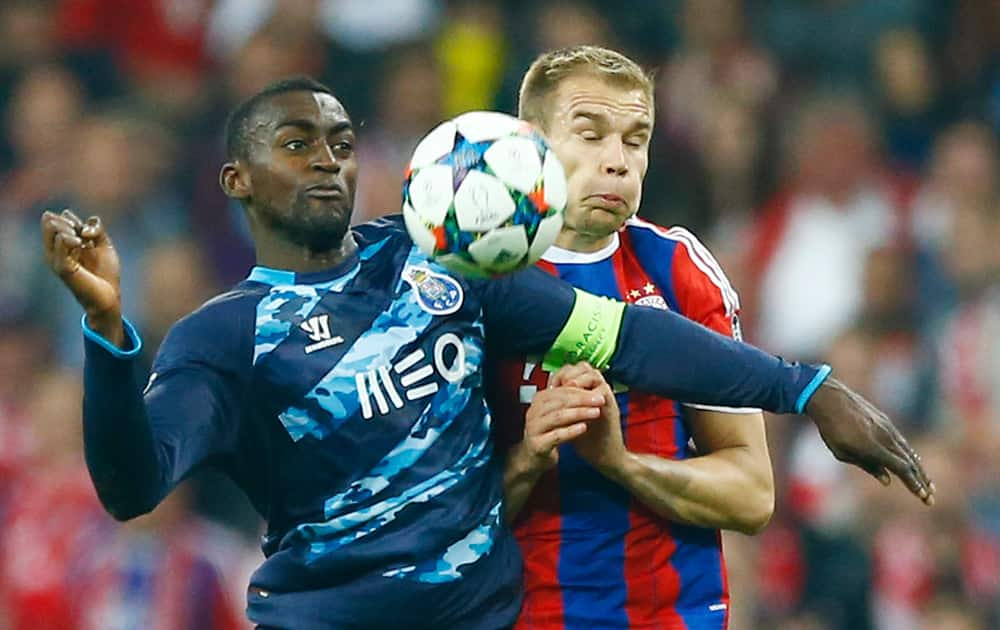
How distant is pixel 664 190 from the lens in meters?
9.22

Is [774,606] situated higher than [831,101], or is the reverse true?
[831,101]

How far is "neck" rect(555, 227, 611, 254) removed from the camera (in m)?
4.64

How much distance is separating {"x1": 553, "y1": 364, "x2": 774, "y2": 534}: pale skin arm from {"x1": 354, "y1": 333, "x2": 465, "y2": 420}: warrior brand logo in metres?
0.23

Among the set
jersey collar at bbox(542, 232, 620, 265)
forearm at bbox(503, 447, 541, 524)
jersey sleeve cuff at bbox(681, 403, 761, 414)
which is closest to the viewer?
forearm at bbox(503, 447, 541, 524)

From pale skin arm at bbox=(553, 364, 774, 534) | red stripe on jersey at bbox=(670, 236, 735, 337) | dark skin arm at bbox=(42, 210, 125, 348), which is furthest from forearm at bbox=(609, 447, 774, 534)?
dark skin arm at bbox=(42, 210, 125, 348)

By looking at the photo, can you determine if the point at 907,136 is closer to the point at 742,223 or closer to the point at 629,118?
the point at 742,223

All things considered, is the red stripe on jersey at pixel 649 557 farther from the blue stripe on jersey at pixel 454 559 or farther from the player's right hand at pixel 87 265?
the player's right hand at pixel 87 265

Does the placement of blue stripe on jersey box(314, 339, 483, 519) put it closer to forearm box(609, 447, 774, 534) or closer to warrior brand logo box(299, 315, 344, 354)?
warrior brand logo box(299, 315, 344, 354)

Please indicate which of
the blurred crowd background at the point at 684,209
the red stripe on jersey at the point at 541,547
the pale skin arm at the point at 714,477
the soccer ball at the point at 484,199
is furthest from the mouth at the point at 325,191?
the blurred crowd background at the point at 684,209

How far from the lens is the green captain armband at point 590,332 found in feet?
14.5

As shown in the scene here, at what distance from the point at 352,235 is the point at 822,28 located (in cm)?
564

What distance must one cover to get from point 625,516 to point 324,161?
40.6 inches

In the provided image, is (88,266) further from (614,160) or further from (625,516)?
(625,516)

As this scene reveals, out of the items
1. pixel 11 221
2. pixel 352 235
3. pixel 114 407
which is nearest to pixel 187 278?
pixel 11 221
